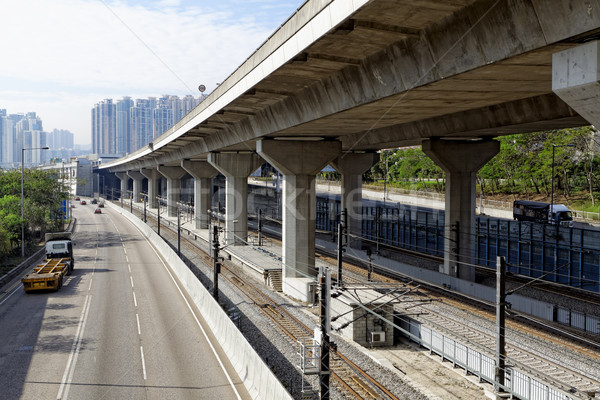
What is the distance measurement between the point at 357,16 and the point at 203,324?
64.8 ft

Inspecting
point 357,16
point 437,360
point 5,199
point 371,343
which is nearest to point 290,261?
point 371,343

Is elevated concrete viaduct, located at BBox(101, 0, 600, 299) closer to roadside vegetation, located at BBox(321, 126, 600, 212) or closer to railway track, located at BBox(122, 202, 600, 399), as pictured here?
railway track, located at BBox(122, 202, 600, 399)

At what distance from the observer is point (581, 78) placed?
30.3 ft

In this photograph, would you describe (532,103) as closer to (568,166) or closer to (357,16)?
(357,16)

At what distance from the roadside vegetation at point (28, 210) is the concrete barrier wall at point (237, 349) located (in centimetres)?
2271

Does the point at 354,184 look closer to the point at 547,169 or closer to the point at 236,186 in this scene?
the point at 236,186

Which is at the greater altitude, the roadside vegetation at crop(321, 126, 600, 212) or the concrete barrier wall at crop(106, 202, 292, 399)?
the roadside vegetation at crop(321, 126, 600, 212)

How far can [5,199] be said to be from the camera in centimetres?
5784

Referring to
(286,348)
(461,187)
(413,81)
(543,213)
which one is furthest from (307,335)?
(543,213)

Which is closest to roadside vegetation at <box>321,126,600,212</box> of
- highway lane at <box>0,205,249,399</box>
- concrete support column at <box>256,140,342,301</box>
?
concrete support column at <box>256,140,342,301</box>

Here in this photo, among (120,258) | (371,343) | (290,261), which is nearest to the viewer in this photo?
(371,343)

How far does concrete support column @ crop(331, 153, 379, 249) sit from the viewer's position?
51.2 metres

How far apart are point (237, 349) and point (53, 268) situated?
23341 mm

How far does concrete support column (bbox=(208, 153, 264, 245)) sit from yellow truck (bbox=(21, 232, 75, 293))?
14.7 m
